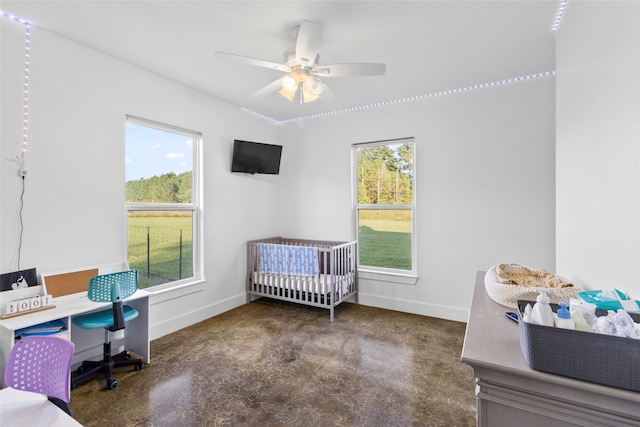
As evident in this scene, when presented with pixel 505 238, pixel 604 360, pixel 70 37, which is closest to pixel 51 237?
pixel 70 37

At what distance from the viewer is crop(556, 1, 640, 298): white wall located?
1066 mm

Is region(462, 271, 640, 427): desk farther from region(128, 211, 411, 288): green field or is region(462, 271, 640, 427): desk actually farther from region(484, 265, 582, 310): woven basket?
region(128, 211, 411, 288): green field

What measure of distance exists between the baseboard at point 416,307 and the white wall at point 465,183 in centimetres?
1

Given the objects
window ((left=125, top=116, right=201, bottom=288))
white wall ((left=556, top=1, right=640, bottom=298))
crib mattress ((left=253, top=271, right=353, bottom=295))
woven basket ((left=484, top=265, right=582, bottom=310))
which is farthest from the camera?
crib mattress ((left=253, top=271, right=353, bottom=295))

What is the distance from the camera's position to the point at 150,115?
288 centimetres

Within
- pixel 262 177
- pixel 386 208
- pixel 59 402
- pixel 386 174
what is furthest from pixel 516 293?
pixel 262 177

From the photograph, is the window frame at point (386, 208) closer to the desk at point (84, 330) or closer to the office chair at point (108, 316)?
the desk at point (84, 330)

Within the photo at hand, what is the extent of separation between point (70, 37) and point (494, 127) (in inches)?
158

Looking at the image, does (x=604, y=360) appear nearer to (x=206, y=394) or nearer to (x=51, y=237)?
(x=206, y=394)

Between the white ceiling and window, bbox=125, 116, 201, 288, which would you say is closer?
the white ceiling

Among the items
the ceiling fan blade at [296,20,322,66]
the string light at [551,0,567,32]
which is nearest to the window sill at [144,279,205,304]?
the ceiling fan blade at [296,20,322,66]

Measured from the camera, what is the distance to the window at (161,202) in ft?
9.30

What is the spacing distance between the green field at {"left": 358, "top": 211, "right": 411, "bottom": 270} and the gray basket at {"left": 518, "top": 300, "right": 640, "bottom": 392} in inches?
115

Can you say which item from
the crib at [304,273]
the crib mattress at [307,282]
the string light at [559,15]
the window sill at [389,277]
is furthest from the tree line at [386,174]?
the string light at [559,15]
